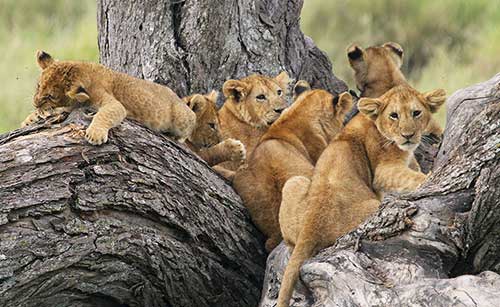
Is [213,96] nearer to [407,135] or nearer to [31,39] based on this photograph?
[407,135]

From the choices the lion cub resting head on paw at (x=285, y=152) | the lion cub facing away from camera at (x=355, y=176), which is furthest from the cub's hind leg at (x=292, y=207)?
the lion cub resting head on paw at (x=285, y=152)

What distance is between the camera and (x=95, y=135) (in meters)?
6.86

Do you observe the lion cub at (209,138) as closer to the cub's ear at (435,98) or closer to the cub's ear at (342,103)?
the cub's ear at (342,103)

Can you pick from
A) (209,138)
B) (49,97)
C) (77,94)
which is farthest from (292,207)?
(209,138)

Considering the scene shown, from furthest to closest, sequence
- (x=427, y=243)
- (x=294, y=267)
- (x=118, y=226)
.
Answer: (x=118, y=226)
(x=294, y=267)
(x=427, y=243)

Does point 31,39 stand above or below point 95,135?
below

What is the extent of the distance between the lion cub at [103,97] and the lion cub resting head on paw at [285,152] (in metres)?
0.61

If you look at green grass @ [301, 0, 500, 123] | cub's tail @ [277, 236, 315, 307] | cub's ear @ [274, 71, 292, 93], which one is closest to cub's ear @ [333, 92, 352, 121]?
cub's ear @ [274, 71, 292, 93]

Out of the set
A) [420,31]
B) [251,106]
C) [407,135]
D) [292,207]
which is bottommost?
[420,31]

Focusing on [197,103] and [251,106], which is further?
[251,106]

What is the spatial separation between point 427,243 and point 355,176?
131 centimetres

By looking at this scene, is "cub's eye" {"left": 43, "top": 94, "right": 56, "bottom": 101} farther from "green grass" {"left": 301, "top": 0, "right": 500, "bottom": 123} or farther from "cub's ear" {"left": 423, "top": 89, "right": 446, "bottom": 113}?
"green grass" {"left": 301, "top": 0, "right": 500, "bottom": 123}

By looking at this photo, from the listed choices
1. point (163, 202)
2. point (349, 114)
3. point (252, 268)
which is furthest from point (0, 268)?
point (349, 114)

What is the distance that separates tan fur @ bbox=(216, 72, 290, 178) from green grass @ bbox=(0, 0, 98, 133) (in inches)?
252
